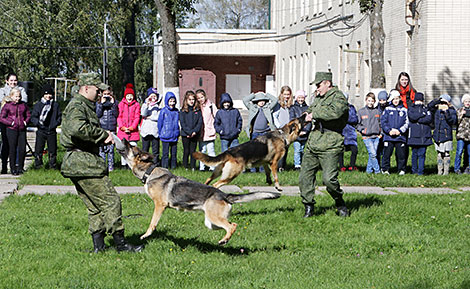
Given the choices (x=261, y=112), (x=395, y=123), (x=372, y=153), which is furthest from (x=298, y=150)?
(x=395, y=123)

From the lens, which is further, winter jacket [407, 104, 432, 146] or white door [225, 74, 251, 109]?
white door [225, 74, 251, 109]

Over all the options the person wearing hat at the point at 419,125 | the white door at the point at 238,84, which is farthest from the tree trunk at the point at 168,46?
the white door at the point at 238,84

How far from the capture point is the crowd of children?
14555 millimetres

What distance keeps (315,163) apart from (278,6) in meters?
45.5

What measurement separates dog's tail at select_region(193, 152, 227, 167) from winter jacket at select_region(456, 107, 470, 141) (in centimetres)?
667

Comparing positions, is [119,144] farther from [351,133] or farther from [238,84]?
[238,84]

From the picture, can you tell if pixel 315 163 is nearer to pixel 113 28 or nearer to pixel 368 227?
pixel 368 227

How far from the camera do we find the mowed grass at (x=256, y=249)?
6.66 metres

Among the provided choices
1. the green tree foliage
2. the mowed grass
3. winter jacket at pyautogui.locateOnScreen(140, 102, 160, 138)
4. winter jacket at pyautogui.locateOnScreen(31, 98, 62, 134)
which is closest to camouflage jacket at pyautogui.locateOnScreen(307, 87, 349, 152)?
the mowed grass

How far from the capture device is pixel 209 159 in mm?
10273

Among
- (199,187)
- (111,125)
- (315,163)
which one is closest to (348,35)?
(111,125)

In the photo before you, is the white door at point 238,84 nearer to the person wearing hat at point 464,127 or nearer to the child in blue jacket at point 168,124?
the child in blue jacket at point 168,124

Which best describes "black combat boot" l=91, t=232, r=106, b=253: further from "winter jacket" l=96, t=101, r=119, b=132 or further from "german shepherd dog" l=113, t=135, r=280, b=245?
"winter jacket" l=96, t=101, r=119, b=132

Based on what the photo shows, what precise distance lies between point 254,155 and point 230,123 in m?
3.66
